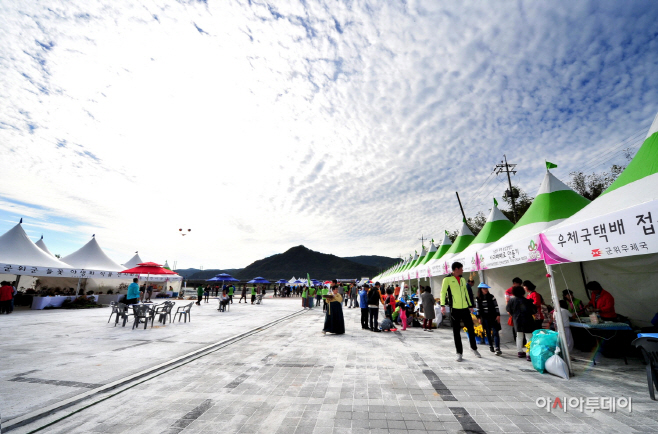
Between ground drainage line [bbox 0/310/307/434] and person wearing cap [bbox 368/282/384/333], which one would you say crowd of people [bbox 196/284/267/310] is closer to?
ground drainage line [bbox 0/310/307/434]

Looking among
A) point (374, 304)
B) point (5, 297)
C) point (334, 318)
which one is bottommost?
point (334, 318)

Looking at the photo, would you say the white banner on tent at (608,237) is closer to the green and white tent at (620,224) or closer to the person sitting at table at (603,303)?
the green and white tent at (620,224)

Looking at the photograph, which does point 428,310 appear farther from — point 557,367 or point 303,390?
point 303,390

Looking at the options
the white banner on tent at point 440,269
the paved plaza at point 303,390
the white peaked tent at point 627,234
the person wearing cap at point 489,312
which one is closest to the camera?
the paved plaza at point 303,390

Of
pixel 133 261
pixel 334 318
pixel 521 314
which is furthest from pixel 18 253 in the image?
pixel 521 314

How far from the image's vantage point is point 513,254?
6.72 m

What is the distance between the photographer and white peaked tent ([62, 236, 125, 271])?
21.5 metres

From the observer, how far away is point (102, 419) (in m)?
3.32

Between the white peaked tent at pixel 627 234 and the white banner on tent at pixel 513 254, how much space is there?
0.43 metres

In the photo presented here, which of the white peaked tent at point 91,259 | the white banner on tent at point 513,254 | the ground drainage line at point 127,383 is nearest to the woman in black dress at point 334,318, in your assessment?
the ground drainage line at point 127,383

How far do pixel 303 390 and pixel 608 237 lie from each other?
17.0ft

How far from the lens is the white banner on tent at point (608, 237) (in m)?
3.60

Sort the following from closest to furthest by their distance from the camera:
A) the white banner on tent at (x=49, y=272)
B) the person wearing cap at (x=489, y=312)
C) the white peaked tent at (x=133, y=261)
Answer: the person wearing cap at (x=489, y=312)
the white banner on tent at (x=49, y=272)
the white peaked tent at (x=133, y=261)

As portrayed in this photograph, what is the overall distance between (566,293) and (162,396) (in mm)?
10137
